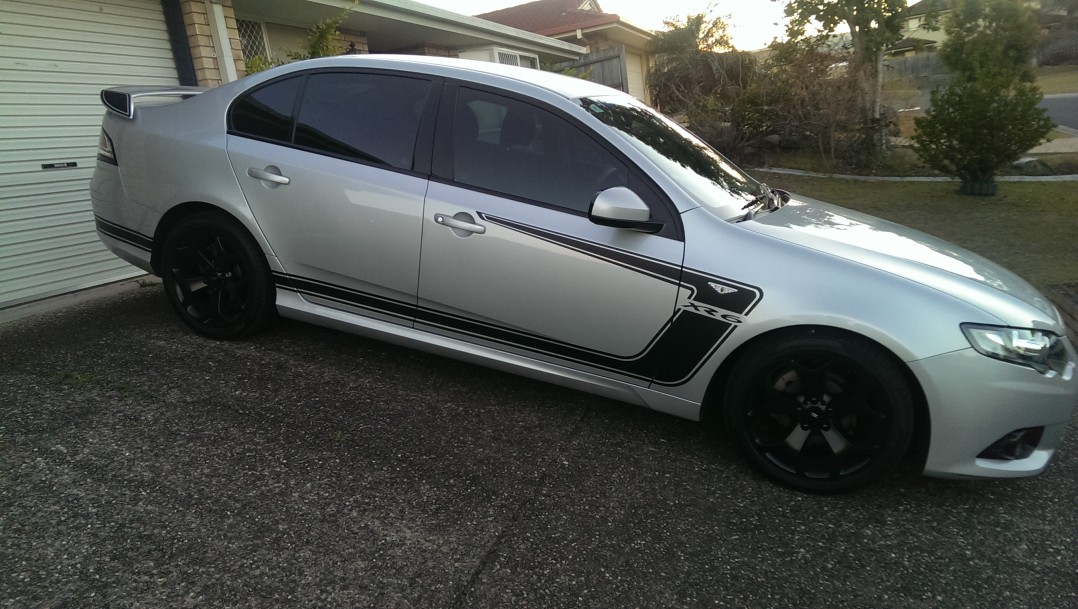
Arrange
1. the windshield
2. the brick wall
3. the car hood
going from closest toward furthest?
the car hood → the windshield → the brick wall

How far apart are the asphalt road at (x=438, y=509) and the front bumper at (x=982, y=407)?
0.75 feet

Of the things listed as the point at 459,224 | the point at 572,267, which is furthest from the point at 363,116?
the point at 572,267

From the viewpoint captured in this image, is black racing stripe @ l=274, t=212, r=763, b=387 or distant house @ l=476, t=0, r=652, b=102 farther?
distant house @ l=476, t=0, r=652, b=102

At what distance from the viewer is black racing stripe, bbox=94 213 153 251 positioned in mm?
4033

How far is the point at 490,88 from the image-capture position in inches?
135

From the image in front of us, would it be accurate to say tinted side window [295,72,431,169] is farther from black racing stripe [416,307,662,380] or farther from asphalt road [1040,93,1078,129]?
asphalt road [1040,93,1078,129]

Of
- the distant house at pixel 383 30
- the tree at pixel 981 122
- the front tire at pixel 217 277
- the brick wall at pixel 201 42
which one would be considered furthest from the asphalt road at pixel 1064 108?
the front tire at pixel 217 277

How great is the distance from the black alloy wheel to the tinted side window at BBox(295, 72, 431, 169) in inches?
73.0

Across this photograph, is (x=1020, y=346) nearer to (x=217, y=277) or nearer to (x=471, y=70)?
(x=471, y=70)

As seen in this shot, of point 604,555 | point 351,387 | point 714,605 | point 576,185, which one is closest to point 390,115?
point 576,185

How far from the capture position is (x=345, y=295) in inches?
143

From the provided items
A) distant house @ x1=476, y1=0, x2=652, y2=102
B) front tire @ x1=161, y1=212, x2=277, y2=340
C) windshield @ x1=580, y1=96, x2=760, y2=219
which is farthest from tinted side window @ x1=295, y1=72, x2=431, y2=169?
distant house @ x1=476, y1=0, x2=652, y2=102

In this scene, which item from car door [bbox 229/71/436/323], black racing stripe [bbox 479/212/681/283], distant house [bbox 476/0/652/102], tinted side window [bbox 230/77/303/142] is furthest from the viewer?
distant house [bbox 476/0/652/102]

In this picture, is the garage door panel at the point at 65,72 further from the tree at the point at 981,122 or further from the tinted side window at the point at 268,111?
the tree at the point at 981,122
